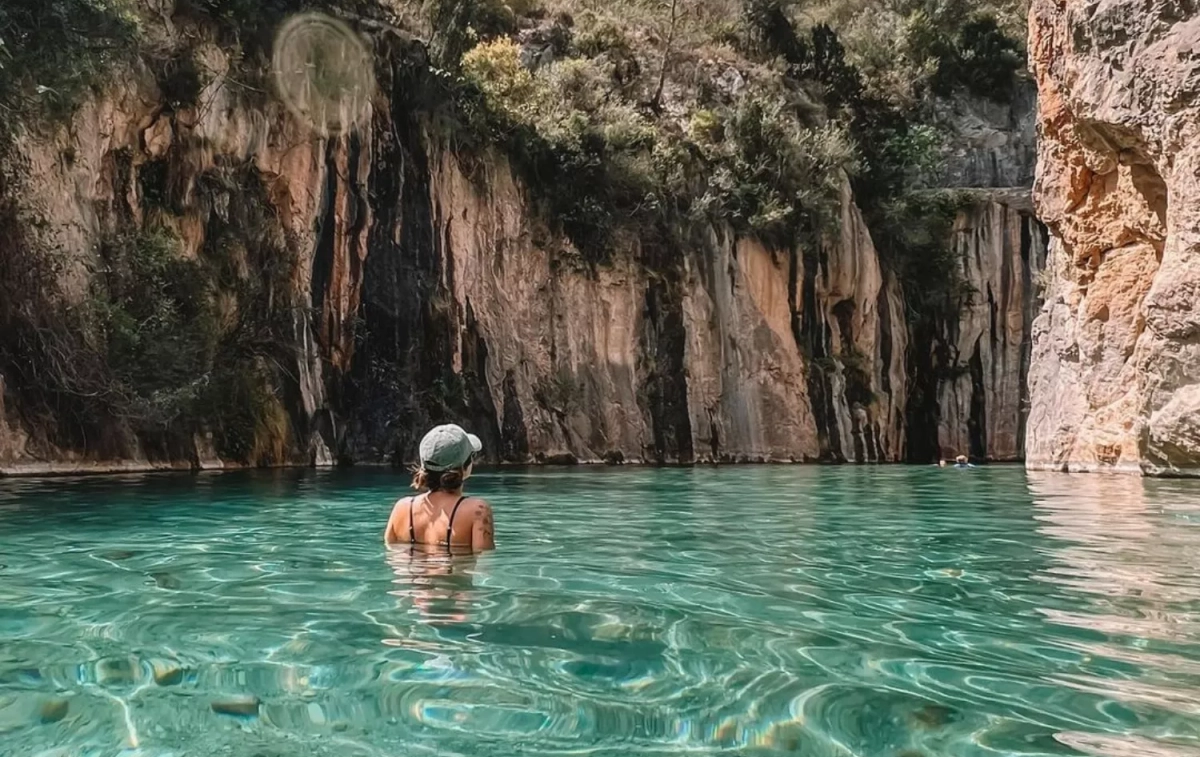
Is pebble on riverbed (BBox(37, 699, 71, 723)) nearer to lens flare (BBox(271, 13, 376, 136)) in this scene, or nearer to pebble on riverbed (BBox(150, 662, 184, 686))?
pebble on riverbed (BBox(150, 662, 184, 686))

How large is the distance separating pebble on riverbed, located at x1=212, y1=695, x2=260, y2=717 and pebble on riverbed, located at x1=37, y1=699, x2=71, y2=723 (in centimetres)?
40

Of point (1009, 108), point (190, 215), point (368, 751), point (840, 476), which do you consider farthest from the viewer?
point (1009, 108)

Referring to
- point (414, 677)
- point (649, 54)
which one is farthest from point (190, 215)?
point (414, 677)

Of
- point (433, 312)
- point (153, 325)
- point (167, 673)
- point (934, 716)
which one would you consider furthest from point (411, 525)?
point (433, 312)

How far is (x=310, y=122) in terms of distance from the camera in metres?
21.7

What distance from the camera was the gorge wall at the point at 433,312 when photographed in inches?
679

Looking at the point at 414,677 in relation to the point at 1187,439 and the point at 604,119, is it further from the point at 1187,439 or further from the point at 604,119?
the point at 604,119

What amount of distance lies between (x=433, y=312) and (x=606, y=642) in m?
20.1

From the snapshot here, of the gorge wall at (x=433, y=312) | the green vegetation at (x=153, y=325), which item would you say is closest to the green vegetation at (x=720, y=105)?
the gorge wall at (x=433, y=312)

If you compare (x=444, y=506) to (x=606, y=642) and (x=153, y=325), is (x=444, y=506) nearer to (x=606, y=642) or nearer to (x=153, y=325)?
(x=606, y=642)

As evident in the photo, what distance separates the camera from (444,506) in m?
5.73

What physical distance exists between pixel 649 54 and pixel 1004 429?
15589mm

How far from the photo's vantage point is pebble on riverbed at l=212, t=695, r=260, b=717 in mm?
2904

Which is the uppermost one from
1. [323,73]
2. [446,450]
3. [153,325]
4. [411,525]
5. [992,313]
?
[323,73]
